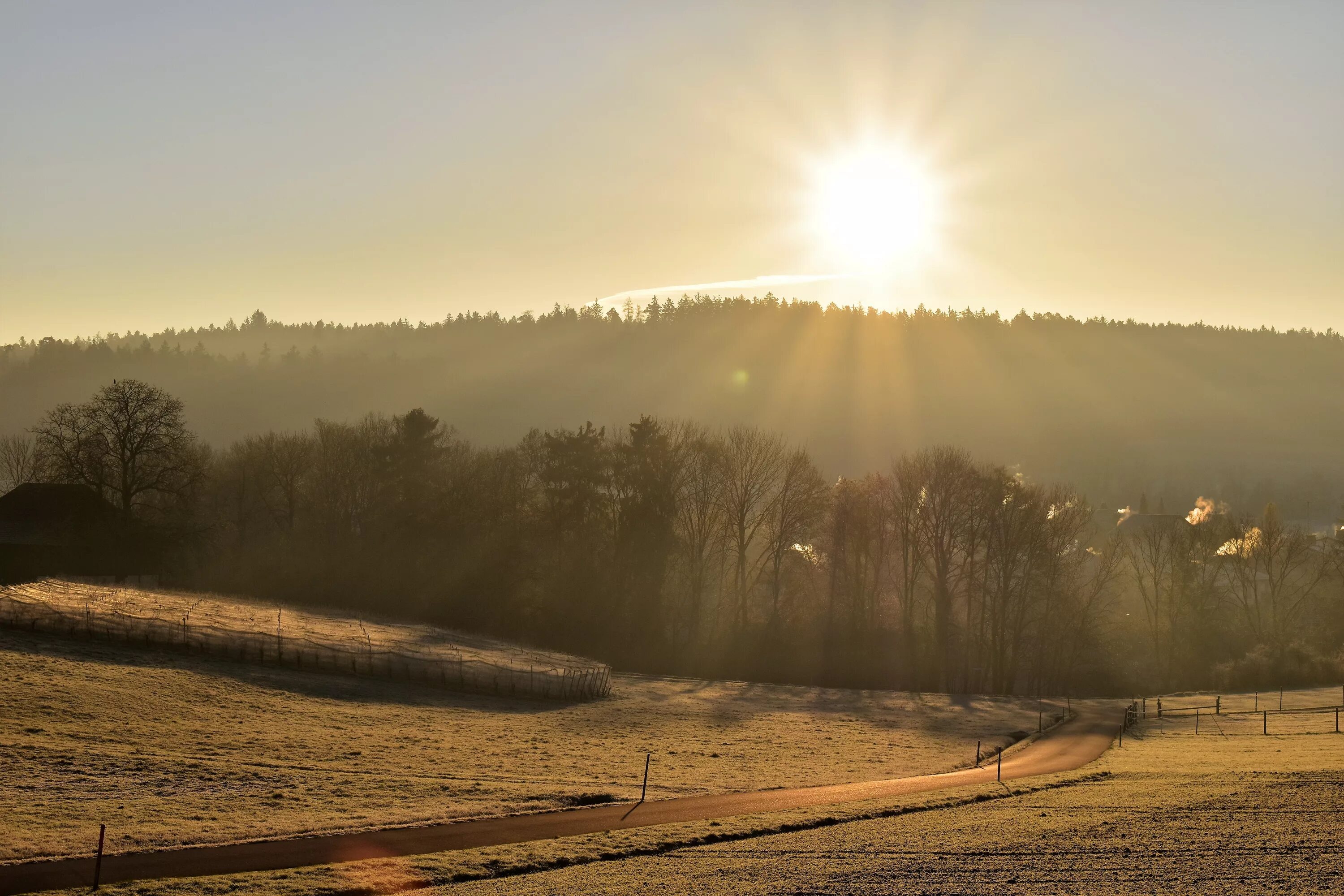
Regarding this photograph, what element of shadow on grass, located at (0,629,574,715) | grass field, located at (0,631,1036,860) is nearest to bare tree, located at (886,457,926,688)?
grass field, located at (0,631,1036,860)

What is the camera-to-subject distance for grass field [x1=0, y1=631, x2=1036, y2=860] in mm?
24328

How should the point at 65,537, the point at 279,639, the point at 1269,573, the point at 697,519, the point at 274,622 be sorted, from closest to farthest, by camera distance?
1. the point at 279,639
2. the point at 274,622
3. the point at 65,537
4. the point at 697,519
5. the point at 1269,573

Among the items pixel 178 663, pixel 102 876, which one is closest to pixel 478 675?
pixel 178 663

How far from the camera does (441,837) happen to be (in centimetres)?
2330

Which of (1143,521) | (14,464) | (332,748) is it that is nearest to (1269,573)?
(1143,521)

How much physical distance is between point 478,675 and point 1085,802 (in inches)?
1270

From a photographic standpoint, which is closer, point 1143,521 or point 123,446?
point 123,446

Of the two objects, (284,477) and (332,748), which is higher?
(284,477)

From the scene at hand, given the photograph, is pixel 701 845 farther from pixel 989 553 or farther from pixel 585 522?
pixel 989 553

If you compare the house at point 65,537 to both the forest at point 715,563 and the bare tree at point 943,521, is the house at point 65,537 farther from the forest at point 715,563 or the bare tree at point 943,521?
the bare tree at point 943,521

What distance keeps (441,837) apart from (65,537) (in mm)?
48001

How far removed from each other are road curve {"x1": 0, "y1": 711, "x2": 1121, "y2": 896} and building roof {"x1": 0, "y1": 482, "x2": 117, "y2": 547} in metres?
46.9

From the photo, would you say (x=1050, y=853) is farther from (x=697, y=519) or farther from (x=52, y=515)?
(x=697, y=519)

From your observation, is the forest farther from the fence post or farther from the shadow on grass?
the fence post
